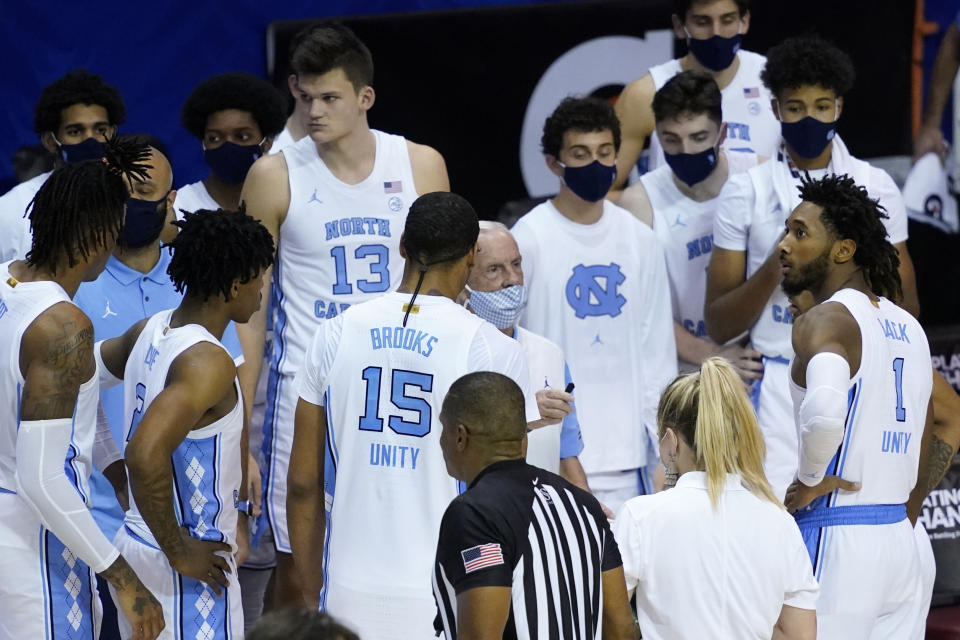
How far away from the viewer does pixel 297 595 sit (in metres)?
5.38

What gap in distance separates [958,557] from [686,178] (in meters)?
2.06

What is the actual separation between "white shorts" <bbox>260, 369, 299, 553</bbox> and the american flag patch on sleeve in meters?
2.23

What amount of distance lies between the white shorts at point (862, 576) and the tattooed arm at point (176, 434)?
1903mm

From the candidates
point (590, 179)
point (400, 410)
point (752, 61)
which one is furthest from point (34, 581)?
point (752, 61)

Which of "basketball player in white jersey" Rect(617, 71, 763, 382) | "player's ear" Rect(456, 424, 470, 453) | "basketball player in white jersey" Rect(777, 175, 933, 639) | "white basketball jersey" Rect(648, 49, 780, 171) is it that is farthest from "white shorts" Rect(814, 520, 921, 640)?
"white basketball jersey" Rect(648, 49, 780, 171)

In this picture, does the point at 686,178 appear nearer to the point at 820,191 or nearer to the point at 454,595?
the point at 820,191

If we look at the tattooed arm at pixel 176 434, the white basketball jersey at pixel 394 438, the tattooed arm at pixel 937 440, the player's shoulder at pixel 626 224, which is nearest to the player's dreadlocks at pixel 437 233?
the white basketball jersey at pixel 394 438

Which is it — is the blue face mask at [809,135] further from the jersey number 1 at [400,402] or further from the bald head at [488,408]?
the bald head at [488,408]

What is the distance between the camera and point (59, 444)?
12.6 feet

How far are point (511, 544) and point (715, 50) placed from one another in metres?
3.87

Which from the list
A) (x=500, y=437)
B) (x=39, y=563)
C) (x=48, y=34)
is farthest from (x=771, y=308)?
(x=48, y=34)

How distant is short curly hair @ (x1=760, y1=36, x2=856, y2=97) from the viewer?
5.73 m

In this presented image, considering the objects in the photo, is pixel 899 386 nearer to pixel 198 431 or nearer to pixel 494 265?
pixel 494 265

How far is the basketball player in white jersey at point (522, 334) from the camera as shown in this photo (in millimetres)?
4914
